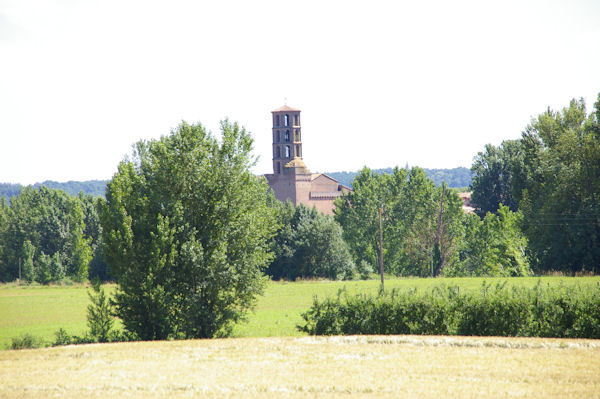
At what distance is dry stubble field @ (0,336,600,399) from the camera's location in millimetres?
16906

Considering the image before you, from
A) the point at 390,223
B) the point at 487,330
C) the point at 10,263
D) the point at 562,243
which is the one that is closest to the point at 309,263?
the point at 390,223

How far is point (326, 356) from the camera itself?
842 inches

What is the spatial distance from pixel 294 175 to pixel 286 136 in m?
14.8

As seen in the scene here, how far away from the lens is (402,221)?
291 feet

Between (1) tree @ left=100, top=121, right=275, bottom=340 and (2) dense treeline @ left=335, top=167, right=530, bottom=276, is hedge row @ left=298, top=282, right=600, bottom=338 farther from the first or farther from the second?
(2) dense treeline @ left=335, top=167, right=530, bottom=276

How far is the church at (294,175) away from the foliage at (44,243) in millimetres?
35227

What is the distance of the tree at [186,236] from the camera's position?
28.8 metres

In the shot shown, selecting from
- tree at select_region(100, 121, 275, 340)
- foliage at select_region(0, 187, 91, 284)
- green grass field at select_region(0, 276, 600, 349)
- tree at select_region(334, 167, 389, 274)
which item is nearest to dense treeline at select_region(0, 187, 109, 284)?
foliage at select_region(0, 187, 91, 284)

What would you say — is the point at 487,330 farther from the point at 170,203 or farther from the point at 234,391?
the point at 170,203

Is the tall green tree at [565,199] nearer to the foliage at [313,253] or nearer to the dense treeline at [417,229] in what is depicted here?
the dense treeline at [417,229]

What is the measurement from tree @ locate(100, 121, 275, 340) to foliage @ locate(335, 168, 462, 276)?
5321 cm

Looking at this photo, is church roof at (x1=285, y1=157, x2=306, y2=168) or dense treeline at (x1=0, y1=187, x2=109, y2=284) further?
church roof at (x1=285, y1=157, x2=306, y2=168)

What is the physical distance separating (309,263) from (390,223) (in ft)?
63.8

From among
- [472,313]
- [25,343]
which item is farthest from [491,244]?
[25,343]
